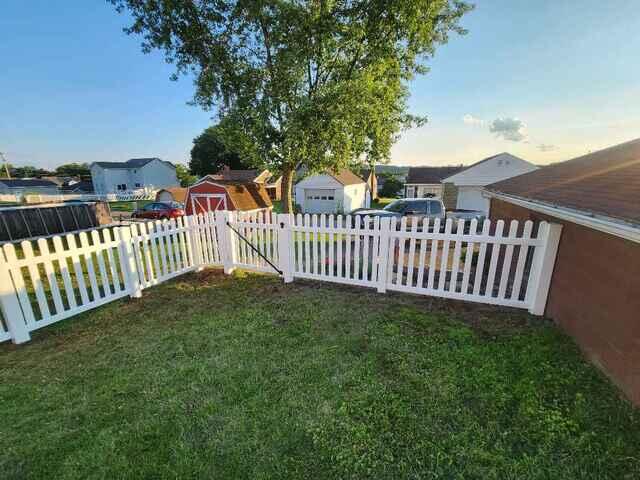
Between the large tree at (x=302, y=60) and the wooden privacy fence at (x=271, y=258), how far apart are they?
16.2ft

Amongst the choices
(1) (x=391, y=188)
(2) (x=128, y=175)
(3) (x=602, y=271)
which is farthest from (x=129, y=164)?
(3) (x=602, y=271)

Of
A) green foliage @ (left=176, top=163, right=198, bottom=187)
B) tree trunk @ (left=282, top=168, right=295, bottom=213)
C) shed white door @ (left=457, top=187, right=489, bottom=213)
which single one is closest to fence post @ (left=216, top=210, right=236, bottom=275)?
tree trunk @ (left=282, top=168, right=295, bottom=213)

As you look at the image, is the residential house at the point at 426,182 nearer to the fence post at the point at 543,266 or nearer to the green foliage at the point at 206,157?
the fence post at the point at 543,266

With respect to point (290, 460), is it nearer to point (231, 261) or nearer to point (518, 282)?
point (518, 282)

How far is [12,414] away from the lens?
2533 mm

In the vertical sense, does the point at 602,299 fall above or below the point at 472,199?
above

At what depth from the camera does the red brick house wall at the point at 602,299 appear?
2.55 metres

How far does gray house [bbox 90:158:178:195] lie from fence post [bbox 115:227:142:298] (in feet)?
151

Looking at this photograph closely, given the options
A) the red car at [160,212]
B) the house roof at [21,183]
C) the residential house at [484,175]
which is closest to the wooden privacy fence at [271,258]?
the red car at [160,212]

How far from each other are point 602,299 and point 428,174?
2886 centimetres

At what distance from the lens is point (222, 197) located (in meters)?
15.9

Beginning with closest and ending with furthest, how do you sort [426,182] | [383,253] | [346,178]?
[383,253] → [346,178] → [426,182]

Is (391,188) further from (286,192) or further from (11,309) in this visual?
(11,309)

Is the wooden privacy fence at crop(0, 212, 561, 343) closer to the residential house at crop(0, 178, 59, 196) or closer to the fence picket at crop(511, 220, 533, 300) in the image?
the fence picket at crop(511, 220, 533, 300)
